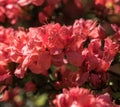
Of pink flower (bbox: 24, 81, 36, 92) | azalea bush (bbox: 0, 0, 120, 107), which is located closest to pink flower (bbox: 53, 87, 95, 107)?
azalea bush (bbox: 0, 0, 120, 107)

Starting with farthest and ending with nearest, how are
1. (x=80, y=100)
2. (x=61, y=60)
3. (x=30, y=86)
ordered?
(x=30, y=86), (x=61, y=60), (x=80, y=100)

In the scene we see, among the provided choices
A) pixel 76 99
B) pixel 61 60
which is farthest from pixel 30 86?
pixel 76 99

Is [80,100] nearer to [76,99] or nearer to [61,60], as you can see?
[76,99]

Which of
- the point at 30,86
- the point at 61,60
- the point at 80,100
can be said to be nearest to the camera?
the point at 80,100

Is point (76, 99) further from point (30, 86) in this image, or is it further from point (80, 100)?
point (30, 86)

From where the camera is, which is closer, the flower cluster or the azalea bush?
the flower cluster

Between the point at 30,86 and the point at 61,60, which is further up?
the point at 61,60

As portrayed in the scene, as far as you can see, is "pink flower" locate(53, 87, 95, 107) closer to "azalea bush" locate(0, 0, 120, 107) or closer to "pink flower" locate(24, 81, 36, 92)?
"azalea bush" locate(0, 0, 120, 107)

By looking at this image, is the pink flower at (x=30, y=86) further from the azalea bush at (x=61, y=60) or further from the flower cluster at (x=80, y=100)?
the flower cluster at (x=80, y=100)

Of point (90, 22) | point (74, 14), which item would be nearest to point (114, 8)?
point (74, 14)

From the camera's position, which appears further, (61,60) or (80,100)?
(61,60)

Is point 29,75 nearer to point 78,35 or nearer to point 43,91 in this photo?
point 43,91

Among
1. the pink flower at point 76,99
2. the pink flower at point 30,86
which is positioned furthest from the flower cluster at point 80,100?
the pink flower at point 30,86
